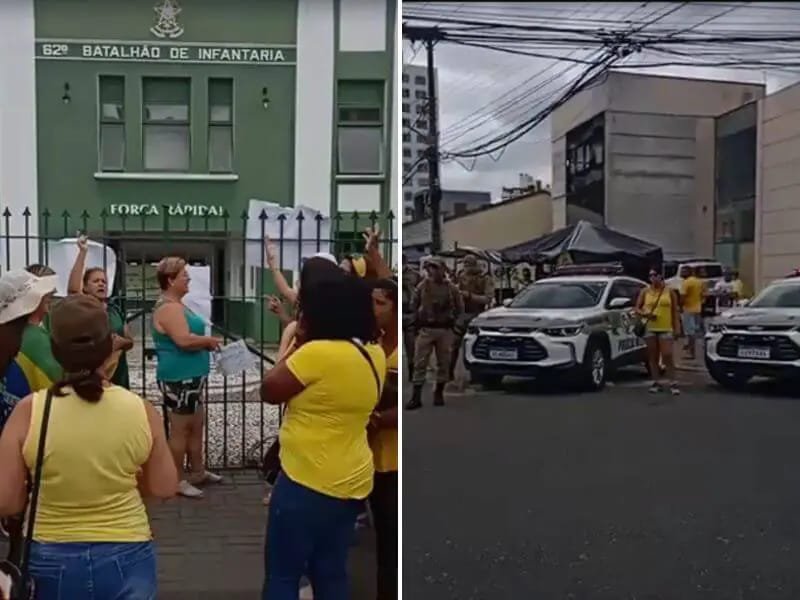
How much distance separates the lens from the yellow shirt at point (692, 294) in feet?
7.27

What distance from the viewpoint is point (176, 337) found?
2277 millimetres

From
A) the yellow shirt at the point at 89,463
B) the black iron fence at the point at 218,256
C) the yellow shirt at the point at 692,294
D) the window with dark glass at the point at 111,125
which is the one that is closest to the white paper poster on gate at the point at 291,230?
the black iron fence at the point at 218,256

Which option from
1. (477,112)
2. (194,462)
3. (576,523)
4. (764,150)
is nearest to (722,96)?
(764,150)

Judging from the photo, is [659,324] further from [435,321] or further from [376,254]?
[376,254]

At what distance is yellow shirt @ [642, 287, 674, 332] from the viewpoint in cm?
219

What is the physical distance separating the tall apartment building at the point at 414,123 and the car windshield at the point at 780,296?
2.82ft

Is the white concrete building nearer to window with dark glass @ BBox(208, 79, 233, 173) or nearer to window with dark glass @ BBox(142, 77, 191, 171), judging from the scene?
window with dark glass @ BBox(208, 79, 233, 173)

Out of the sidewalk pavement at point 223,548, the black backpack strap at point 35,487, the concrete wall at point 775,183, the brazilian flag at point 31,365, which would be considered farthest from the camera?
the sidewalk pavement at point 223,548

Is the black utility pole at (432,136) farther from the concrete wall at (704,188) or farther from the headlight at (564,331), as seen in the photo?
the concrete wall at (704,188)

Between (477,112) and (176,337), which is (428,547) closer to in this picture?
(176,337)

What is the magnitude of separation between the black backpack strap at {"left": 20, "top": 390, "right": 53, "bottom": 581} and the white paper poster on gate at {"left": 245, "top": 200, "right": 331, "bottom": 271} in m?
0.62

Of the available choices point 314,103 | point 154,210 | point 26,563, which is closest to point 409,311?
point 314,103

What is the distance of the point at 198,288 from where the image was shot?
2.22 meters

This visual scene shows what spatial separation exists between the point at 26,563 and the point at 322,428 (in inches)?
27.1
